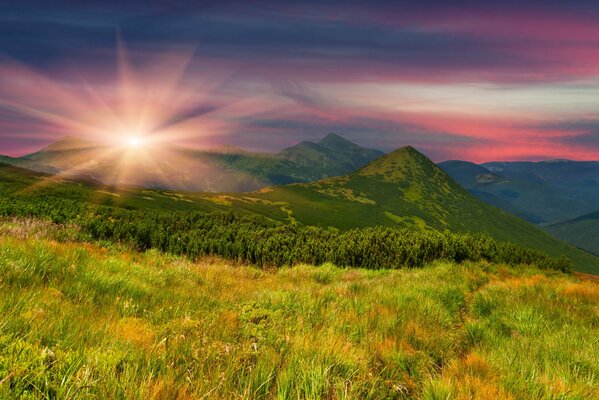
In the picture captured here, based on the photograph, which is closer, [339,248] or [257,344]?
[257,344]

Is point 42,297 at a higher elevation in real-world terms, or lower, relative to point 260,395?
higher

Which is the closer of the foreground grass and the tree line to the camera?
the foreground grass

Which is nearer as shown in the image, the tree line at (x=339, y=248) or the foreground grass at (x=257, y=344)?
the foreground grass at (x=257, y=344)

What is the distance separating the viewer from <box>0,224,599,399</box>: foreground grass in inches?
104

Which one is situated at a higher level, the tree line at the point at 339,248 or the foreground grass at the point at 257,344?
the foreground grass at the point at 257,344

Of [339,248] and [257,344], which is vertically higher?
[257,344]

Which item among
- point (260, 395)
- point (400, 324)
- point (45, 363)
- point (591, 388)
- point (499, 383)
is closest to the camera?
point (45, 363)

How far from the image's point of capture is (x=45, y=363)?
2.56 meters

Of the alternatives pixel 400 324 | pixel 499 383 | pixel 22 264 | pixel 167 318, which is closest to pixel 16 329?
pixel 167 318

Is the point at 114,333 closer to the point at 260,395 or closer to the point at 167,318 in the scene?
the point at 167,318

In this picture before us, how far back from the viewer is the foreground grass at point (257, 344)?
2648 mm

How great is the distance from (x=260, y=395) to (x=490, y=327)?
18.6 ft

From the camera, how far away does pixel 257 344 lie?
12.6 feet

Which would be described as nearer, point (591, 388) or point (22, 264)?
point (591, 388)
